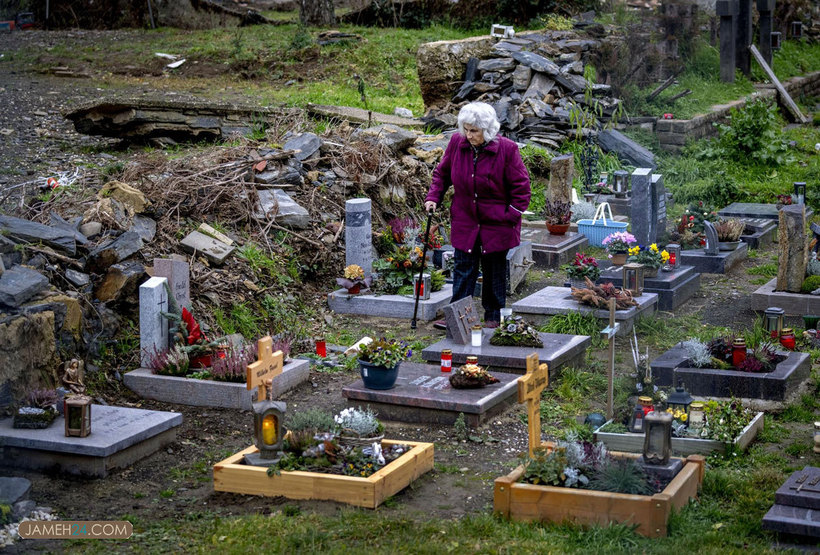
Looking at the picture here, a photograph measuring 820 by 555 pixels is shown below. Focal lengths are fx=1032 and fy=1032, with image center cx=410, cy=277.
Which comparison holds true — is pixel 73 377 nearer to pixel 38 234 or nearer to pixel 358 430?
pixel 38 234

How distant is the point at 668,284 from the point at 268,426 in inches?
247

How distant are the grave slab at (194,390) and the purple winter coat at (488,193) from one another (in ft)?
7.48

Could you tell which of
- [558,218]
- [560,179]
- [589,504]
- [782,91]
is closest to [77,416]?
[589,504]

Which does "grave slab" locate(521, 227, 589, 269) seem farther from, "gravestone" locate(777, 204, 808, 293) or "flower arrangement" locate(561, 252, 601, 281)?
"gravestone" locate(777, 204, 808, 293)

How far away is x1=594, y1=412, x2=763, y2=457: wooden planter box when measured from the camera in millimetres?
7113

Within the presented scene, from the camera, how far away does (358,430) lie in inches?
272

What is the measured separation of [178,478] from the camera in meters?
6.94

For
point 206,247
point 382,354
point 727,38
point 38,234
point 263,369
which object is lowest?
point 382,354

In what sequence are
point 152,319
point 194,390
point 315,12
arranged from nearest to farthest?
point 194,390 < point 152,319 < point 315,12

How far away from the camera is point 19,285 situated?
25.8ft

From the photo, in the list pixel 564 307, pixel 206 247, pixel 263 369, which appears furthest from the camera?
pixel 206 247

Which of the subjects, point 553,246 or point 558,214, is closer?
point 553,246

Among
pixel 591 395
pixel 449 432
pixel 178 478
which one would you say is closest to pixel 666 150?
pixel 591 395

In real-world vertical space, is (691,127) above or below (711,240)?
above
